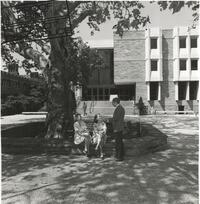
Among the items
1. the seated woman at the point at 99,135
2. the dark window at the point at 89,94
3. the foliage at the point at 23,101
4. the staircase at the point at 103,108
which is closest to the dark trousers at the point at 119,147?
the seated woman at the point at 99,135

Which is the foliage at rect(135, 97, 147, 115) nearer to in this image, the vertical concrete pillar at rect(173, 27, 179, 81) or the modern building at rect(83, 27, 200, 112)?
the modern building at rect(83, 27, 200, 112)

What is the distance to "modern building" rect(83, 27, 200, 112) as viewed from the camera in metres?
33.8

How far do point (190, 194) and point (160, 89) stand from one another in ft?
98.1

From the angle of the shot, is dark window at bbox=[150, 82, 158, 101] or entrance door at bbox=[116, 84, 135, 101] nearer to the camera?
dark window at bbox=[150, 82, 158, 101]

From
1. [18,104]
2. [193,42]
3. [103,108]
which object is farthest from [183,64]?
[18,104]

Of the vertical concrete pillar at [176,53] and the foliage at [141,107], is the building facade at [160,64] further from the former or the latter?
the foliage at [141,107]

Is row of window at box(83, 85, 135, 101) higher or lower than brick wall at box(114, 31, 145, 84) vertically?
lower

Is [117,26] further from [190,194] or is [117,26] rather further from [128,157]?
[190,194]

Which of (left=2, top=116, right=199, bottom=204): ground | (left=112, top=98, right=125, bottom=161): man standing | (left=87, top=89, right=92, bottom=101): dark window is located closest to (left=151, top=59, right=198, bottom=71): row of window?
(left=87, top=89, right=92, bottom=101): dark window

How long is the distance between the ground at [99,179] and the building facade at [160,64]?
26264 mm

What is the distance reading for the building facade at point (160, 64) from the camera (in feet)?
111

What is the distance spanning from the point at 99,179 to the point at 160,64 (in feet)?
97.2

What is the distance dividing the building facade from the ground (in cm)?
2626

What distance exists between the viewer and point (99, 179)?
227 inches
